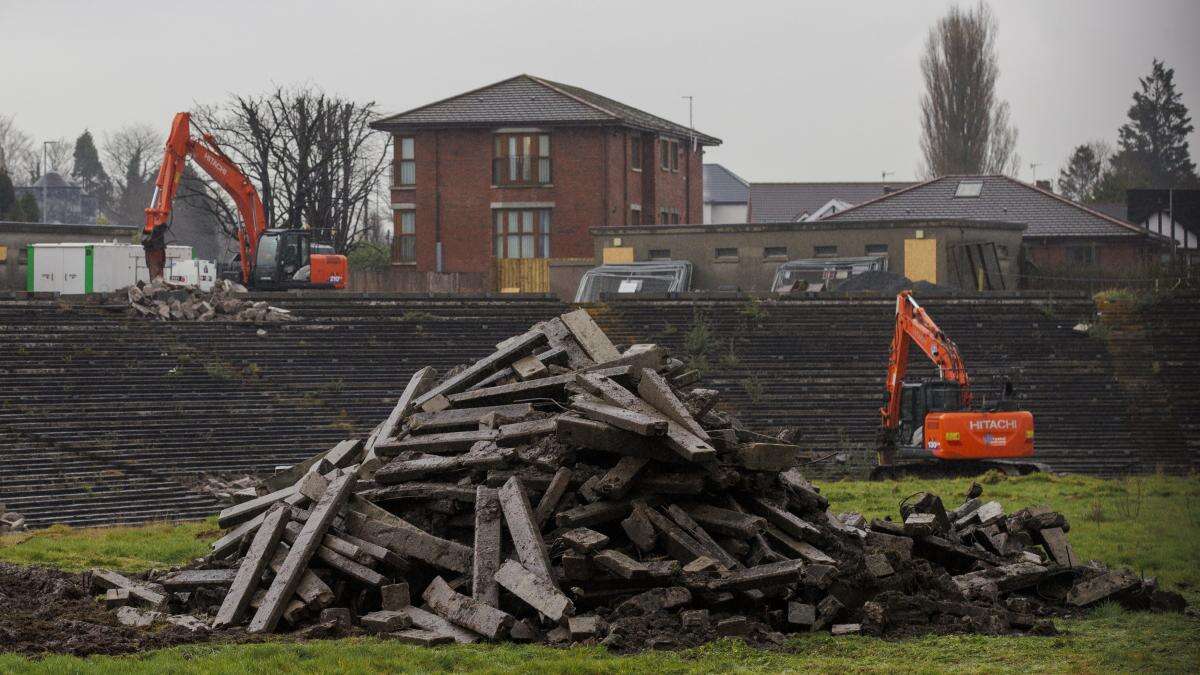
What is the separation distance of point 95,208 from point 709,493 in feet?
351

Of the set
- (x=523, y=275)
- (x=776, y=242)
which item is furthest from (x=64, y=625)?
(x=523, y=275)

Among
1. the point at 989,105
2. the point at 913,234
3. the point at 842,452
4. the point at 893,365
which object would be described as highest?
the point at 989,105

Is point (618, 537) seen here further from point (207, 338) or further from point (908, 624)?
point (207, 338)

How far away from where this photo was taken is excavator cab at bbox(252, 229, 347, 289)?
4541cm

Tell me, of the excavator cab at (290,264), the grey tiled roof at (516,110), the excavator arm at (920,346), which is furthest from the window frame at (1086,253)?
the excavator arm at (920,346)

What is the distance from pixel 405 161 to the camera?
57.2 meters

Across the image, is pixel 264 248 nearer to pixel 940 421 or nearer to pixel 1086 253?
pixel 940 421

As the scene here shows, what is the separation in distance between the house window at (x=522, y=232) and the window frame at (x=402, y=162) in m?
3.86

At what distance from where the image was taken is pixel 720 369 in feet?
113

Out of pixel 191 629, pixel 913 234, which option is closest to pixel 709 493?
pixel 191 629

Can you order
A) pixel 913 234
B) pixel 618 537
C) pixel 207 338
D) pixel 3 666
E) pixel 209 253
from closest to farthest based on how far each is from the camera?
pixel 3 666, pixel 618 537, pixel 207 338, pixel 913 234, pixel 209 253

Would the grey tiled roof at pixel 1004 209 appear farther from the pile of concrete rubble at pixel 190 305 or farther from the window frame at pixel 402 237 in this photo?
the pile of concrete rubble at pixel 190 305

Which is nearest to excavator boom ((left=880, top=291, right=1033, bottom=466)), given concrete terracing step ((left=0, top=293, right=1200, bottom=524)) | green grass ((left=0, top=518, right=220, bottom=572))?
concrete terracing step ((left=0, top=293, right=1200, bottom=524))

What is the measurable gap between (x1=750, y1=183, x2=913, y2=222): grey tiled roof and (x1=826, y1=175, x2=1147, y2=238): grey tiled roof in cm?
1503
